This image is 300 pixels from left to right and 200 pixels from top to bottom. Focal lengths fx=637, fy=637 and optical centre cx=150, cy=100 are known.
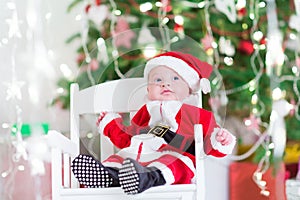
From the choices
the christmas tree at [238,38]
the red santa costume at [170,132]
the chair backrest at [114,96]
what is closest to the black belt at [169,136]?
the red santa costume at [170,132]

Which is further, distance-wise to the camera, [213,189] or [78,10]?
[78,10]

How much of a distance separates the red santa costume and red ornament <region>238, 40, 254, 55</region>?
590 millimetres

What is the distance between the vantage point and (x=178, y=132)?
66.4 inches

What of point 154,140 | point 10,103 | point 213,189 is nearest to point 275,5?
point 213,189

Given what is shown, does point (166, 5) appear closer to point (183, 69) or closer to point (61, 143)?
point (183, 69)

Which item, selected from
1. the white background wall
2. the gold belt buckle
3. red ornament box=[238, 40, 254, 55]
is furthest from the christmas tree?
the gold belt buckle

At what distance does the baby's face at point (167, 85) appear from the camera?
5.57 ft

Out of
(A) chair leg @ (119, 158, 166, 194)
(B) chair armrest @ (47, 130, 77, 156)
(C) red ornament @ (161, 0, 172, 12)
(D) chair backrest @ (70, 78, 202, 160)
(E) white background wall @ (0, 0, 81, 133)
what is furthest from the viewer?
(E) white background wall @ (0, 0, 81, 133)

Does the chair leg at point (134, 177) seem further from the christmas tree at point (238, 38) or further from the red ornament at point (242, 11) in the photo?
the red ornament at point (242, 11)

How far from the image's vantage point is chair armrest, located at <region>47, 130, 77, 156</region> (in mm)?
1640

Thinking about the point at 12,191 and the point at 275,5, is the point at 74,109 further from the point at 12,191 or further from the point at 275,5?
the point at 275,5

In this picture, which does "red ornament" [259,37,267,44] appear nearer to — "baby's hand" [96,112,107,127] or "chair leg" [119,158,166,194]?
"baby's hand" [96,112,107,127]

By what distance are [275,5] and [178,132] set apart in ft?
2.62

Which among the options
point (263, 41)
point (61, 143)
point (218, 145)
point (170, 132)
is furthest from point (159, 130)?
point (263, 41)
